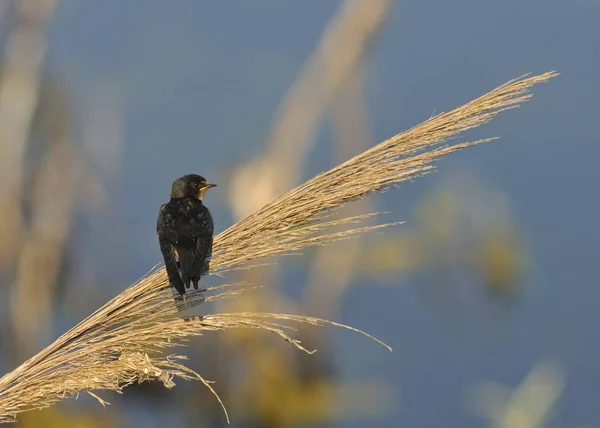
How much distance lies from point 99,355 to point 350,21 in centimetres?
522

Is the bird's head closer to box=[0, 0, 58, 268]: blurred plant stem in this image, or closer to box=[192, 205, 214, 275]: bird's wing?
box=[192, 205, 214, 275]: bird's wing

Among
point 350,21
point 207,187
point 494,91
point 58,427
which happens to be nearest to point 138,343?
point 207,187

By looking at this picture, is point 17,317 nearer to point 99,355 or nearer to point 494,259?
point 494,259

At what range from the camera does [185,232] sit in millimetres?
3105

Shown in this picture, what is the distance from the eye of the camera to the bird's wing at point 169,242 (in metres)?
2.85

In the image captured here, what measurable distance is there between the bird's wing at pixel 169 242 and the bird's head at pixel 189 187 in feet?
0.52

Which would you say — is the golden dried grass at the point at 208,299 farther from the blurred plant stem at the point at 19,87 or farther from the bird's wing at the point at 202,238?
the blurred plant stem at the point at 19,87

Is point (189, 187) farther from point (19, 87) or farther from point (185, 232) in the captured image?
point (19, 87)

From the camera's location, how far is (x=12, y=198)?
856 cm

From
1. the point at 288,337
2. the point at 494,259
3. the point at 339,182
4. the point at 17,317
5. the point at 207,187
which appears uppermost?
the point at 17,317

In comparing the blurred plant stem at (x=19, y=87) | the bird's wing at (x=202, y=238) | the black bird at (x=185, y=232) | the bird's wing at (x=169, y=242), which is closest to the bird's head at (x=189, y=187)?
the black bird at (x=185, y=232)

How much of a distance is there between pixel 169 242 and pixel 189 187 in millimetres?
505

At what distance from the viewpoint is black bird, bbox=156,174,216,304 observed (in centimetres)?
287

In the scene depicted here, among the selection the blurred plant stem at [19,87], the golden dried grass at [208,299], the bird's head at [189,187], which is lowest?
the golden dried grass at [208,299]
